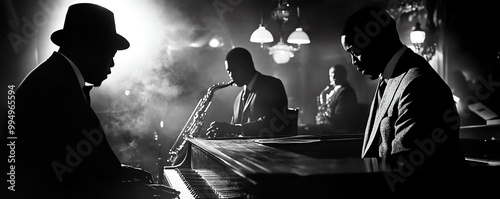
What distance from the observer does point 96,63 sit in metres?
2.78

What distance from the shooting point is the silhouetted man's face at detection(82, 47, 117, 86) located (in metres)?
2.73

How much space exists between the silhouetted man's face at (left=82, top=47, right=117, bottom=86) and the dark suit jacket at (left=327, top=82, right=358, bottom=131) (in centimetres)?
656

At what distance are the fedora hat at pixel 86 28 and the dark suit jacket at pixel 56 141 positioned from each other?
0.36 meters

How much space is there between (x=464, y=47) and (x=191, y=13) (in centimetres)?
675

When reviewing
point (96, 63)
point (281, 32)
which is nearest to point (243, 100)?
point (96, 63)

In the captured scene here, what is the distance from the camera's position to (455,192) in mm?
1831

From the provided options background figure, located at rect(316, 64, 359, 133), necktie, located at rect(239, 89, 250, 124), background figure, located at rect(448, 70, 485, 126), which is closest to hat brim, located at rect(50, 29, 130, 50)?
necktie, located at rect(239, 89, 250, 124)

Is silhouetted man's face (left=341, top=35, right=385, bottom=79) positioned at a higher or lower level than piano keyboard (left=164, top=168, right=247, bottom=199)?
higher

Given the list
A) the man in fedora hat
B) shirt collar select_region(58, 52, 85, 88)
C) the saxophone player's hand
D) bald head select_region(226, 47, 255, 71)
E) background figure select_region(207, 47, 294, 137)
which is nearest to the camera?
the man in fedora hat

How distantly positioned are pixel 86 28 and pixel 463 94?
8528mm

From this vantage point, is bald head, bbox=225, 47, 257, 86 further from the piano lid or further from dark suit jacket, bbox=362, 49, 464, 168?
the piano lid

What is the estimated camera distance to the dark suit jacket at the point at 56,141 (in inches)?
89.3

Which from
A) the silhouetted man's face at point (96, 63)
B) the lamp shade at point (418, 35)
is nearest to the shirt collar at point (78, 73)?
the silhouetted man's face at point (96, 63)

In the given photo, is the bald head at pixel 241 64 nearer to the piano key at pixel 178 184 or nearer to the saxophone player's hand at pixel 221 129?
the saxophone player's hand at pixel 221 129
